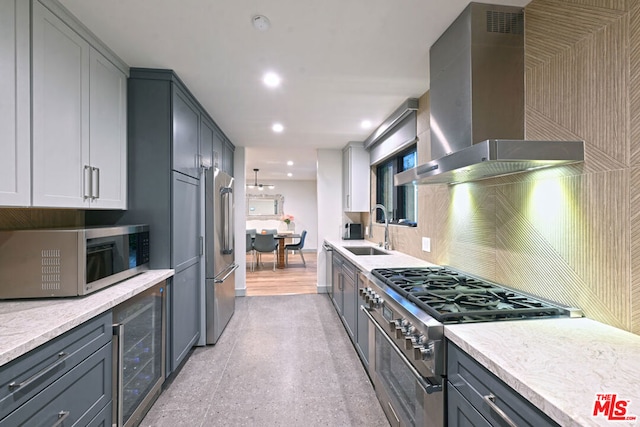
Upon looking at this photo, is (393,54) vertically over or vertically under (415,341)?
over

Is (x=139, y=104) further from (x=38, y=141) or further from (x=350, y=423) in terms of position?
(x=350, y=423)

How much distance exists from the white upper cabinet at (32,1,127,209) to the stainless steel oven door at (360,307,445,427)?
1902 millimetres

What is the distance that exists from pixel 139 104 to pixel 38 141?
2.96ft

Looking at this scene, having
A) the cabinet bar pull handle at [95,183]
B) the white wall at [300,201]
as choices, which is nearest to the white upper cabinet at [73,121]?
the cabinet bar pull handle at [95,183]

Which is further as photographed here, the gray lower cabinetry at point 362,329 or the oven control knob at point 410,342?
the gray lower cabinetry at point 362,329

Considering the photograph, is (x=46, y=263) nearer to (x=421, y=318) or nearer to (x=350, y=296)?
(x=421, y=318)

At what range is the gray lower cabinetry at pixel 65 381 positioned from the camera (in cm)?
95

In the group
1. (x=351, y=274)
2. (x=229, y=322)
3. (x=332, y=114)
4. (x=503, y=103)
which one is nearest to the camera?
(x=503, y=103)

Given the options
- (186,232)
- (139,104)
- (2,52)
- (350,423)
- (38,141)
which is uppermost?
(139,104)

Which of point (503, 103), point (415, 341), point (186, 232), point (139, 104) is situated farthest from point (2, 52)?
point (503, 103)

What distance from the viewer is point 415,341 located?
4.07 feet

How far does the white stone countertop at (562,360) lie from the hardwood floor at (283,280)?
3862 mm

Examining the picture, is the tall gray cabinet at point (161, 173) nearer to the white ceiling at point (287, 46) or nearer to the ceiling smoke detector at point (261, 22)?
the white ceiling at point (287, 46)

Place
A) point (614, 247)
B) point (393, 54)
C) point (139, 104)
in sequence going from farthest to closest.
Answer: point (139, 104) → point (393, 54) → point (614, 247)
